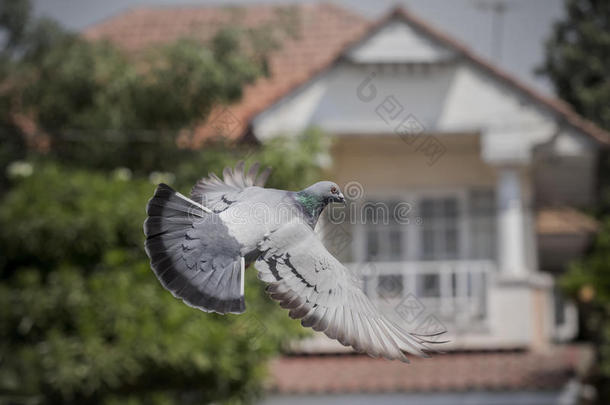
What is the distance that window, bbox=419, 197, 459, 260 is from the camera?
1211 centimetres

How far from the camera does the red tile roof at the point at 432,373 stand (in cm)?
1002

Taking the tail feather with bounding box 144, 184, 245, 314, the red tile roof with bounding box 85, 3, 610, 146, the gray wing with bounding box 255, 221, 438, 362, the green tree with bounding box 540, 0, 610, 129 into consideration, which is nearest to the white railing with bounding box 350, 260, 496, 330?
the red tile roof with bounding box 85, 3, 610, 146

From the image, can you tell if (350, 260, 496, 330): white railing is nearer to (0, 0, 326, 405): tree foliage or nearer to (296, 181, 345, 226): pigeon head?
(0, 0, 326, 405): tree foliage

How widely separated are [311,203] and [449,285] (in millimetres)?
8561

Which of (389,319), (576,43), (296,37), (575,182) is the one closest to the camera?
(389,319)

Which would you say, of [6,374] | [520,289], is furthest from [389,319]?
[520,289]

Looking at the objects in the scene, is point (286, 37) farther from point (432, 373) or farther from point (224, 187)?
point (224, 187)

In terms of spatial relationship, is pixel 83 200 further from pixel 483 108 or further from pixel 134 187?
pixel 483 108

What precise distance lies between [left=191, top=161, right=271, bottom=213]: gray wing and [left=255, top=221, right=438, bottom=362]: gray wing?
0.27 meters

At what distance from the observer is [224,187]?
11.4 feet

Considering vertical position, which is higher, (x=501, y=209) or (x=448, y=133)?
(x=448, y=133)

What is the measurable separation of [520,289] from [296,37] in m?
3.89

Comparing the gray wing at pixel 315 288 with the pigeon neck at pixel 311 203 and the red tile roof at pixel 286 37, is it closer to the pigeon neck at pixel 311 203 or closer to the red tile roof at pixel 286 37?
the pigeon neck at pixel 311 203

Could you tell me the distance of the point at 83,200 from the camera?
830cm
